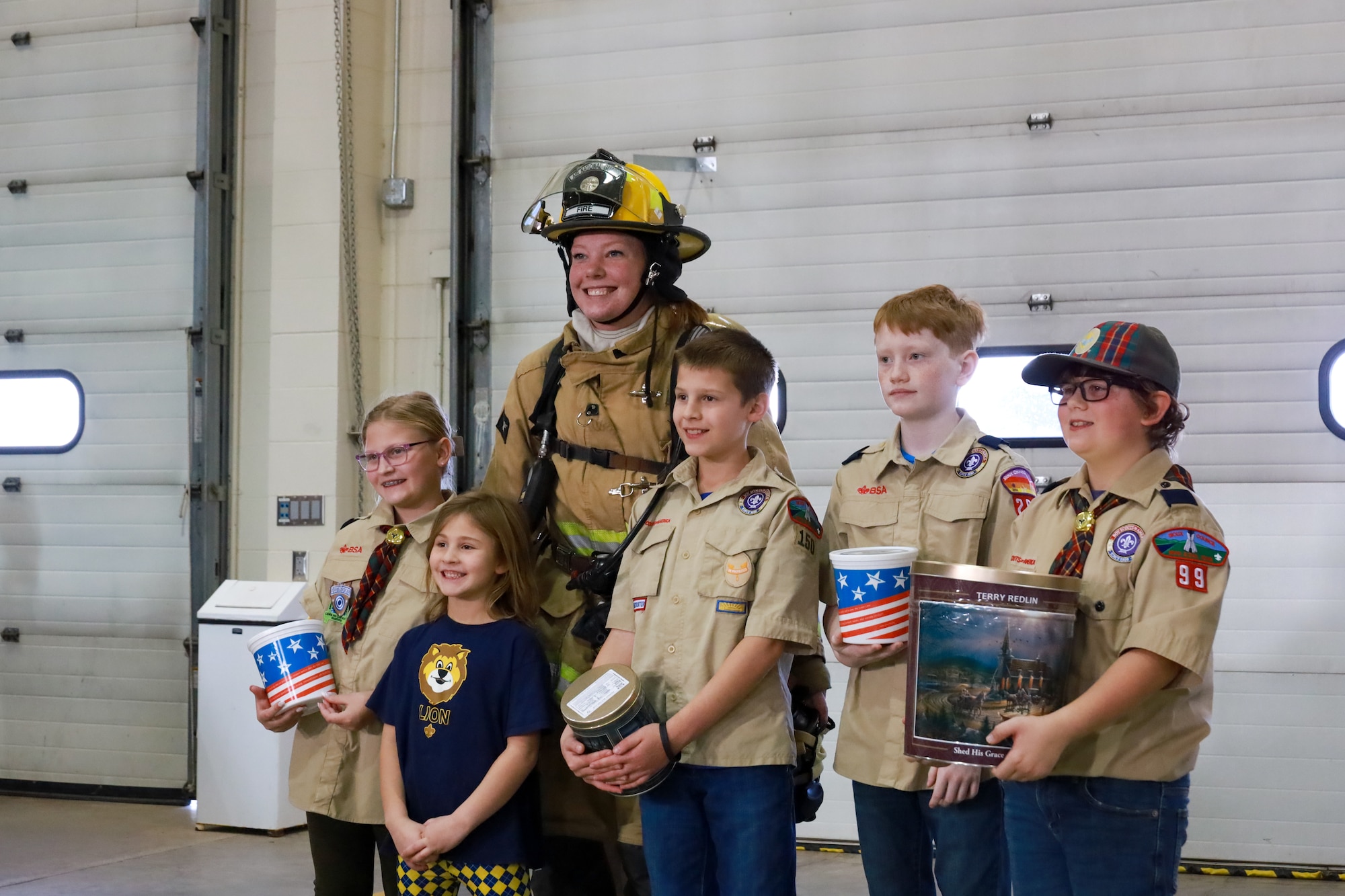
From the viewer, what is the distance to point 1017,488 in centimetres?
276

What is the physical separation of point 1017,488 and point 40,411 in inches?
274

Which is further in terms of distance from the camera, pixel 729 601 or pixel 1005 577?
pixel 729 601

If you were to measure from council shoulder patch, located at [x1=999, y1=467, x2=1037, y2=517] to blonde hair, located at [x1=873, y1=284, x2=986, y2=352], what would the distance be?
1.02 ft

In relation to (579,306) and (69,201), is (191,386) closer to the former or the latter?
(69,201)

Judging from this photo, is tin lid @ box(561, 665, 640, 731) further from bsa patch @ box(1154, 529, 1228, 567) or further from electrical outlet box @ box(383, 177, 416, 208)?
electrical outlet box @ box(383, 177, 416, 208)

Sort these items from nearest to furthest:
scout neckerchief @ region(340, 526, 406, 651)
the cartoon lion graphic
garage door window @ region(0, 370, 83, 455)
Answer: the cartoon lion graphic, scout neckerchief @ region(340, 526, 406, 651), garage door window @ region(0, 370, 83, 455)

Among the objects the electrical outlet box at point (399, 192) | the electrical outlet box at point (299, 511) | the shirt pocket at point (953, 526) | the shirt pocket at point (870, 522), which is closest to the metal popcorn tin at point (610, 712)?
the shirt pocket at point (870, 522)

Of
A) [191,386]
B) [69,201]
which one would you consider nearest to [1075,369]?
[191,386]

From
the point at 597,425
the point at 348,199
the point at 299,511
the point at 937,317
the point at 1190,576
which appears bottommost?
the point at 299,511

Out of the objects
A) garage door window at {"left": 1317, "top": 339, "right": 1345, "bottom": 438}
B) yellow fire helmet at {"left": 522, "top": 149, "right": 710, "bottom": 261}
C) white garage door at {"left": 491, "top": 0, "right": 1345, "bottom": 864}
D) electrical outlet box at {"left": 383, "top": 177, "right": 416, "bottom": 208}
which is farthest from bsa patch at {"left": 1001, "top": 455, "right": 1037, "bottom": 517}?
electrical outlet box at {"left": 383, "top": 177, "right": 416, "bottom": 208}

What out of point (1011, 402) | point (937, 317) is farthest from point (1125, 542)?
point (1011, 402)

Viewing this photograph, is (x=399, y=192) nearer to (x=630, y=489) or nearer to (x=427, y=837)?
(x=630, y=489)

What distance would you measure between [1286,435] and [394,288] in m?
4.89

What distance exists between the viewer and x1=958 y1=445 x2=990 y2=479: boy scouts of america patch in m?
2.78
